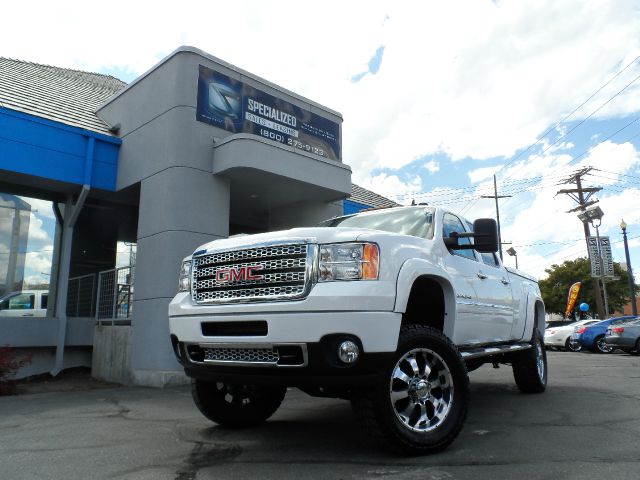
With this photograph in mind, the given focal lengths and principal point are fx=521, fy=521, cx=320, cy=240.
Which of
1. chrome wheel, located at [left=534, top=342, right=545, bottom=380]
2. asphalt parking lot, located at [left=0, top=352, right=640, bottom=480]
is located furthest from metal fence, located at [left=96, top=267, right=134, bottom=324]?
chrome wheel, located at [left=534, top=342, right=545, bottom=380]

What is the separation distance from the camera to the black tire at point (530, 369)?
6.97 metres

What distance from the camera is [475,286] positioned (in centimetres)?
524

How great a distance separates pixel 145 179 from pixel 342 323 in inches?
296

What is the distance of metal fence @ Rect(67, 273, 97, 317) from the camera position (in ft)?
36.5

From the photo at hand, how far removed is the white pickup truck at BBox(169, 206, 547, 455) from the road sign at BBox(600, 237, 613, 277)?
29.0 m

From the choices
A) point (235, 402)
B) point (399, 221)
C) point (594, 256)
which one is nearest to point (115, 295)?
point (235, 402)

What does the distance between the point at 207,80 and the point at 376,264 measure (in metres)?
7.53

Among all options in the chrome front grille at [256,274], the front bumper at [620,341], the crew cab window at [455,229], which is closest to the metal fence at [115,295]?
the chrome front grille at [256,274]

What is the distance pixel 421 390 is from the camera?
3.87 m

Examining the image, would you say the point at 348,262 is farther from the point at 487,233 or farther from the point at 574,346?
the point at 574,346

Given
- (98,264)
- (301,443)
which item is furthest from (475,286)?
(98,264)

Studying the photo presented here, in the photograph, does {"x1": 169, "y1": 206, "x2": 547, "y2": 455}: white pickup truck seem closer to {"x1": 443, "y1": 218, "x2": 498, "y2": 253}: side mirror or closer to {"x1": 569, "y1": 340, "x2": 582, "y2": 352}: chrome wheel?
{"x1": 443, "y1": 218, "x2": 498, "y2": 253}: side mirror

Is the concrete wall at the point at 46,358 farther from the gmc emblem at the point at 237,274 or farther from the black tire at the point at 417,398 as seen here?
the black tire at the point at 417,398

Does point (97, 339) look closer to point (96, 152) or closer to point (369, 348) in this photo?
point (96, 152)
